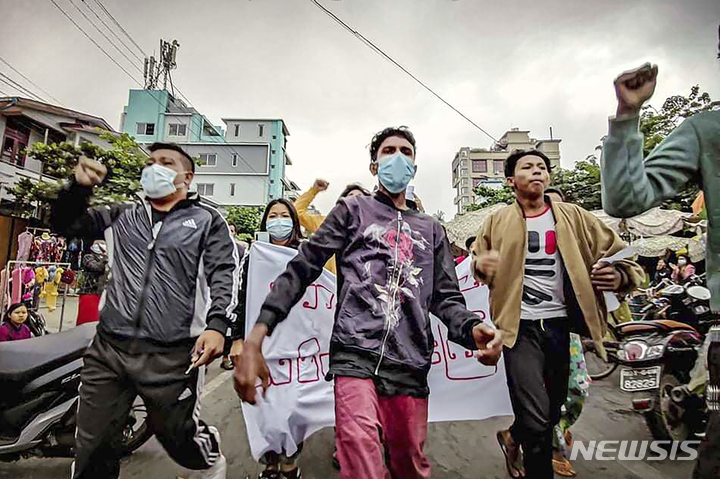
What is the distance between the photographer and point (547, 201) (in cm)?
283

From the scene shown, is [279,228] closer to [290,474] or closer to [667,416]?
[290,474]

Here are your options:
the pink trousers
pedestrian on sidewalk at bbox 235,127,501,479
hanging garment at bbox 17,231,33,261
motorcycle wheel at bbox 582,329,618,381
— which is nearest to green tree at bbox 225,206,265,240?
hanging garment at bbox 17,231,33,261

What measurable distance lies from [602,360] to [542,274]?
303 centimetres

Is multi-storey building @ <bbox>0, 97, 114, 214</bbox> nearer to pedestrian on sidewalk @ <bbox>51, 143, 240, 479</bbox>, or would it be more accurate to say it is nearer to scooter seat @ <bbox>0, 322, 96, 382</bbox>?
scooter seat @ <bbox>0, 322, 96, 382</bbox>

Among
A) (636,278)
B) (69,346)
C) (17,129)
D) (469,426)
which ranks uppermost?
(17,129)

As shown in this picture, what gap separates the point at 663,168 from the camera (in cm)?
161

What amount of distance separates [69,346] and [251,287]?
1.33 m

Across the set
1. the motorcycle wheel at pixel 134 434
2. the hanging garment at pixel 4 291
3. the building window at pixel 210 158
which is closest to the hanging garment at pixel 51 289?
the hanging garment at pixel 4 291

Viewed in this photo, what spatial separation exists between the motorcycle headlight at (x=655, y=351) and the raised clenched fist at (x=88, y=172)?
4.23 m

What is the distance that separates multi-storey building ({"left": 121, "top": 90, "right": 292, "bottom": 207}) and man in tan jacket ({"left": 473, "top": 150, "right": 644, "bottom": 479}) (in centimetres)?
3559

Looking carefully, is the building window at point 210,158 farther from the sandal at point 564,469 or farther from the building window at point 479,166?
the building window at point 479,166

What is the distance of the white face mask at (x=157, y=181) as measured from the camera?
247 cm

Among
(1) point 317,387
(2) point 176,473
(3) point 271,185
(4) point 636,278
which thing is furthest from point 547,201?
(3) point 271,185

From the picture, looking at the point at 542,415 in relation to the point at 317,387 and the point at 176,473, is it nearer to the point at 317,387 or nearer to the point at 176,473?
the point at 317,387
